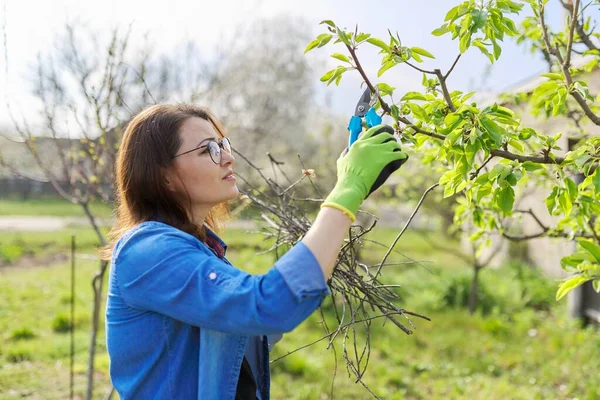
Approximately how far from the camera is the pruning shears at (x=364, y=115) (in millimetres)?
1572

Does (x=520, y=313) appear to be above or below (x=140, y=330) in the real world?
below

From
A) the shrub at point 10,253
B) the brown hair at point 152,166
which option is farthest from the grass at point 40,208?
the brown hair at point 152,166

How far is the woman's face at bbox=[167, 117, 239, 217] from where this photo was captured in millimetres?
1538

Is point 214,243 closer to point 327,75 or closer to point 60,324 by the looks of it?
point 327,75

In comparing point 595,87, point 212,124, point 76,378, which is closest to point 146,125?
point 212,124

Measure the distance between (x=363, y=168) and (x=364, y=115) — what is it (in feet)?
1.05

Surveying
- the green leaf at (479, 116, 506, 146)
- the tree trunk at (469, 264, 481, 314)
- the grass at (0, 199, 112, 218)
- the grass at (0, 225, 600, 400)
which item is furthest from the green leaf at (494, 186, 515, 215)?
the grass at (0, 199, 112, 218)

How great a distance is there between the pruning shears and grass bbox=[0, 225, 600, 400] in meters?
2.53

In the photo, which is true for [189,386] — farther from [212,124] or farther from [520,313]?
[520,313]

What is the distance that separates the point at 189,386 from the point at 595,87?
536 cm

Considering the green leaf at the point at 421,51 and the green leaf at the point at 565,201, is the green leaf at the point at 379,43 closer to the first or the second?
the green leaf at the point at 421,51

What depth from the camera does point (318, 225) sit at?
1.25 metres

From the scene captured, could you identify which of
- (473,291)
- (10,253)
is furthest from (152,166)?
(10,253)

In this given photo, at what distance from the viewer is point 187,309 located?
4.02ft
